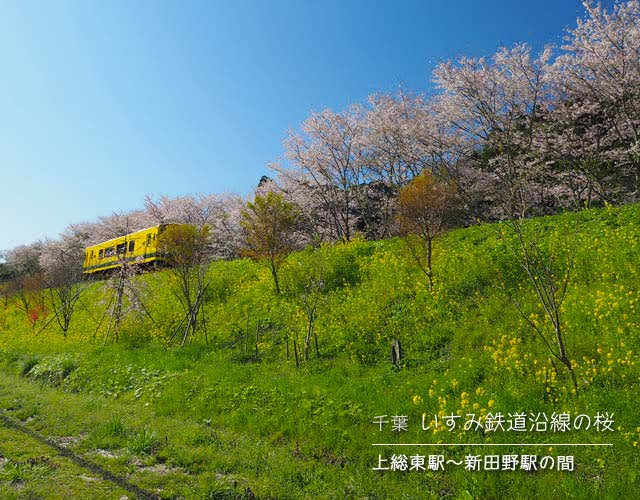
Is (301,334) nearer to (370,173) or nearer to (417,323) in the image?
(417,323)

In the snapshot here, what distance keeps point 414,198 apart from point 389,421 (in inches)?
Answer: 269

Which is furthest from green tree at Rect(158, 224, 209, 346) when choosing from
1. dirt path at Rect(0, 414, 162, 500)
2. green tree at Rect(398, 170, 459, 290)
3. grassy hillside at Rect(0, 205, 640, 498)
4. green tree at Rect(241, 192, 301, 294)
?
green tree at Rect(398, 170, 459, 290)

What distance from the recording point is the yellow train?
23344 mm

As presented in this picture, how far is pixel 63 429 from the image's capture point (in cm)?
633

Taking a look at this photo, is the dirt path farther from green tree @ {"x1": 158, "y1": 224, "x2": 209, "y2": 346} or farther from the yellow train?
the yellow train

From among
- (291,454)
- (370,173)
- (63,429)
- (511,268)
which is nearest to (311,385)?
(291,454)

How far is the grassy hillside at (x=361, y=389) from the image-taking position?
4289 millimetres

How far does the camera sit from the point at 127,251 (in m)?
26.2

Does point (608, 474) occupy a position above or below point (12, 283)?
below

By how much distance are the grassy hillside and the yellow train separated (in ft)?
36.6

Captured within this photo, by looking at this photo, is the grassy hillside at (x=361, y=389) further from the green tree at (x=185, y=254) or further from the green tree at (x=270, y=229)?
the green tree at (x=270, y=229)

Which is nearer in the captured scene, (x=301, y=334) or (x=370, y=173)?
(x=301, y=334)

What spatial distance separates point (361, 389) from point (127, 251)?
23.7m

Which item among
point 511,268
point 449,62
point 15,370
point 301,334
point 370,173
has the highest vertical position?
point 449,62
